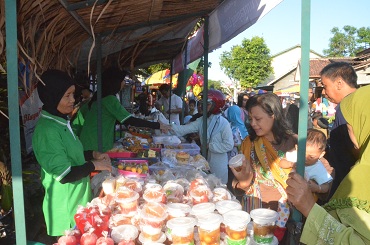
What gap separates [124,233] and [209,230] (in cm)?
46

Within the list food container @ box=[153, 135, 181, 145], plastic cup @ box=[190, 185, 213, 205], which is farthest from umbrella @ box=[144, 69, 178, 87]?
plastic cup @ box=[190, 185, 213, 205]

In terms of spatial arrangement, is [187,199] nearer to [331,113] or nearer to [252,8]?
[252,8]

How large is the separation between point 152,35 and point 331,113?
945 centimetres

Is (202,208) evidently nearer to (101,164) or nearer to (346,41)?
(101,164)

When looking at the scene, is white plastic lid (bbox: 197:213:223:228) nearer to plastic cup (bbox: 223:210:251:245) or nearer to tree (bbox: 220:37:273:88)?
plastic cup (bbox: 223:210:251:245)

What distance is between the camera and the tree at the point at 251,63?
5959cm

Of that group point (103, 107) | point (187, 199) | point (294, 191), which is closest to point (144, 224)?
point (187, 199)

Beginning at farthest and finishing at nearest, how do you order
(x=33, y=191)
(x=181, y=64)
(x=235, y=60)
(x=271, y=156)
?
(x=235, y=60) < (x=181, y=64) < (x=33, y=191) < (x=271, y=156)

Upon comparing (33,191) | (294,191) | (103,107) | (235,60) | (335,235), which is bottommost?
(33,191)

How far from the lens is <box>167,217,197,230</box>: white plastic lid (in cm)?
168

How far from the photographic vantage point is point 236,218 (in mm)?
1717

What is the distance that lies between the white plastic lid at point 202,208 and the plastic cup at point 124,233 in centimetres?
34

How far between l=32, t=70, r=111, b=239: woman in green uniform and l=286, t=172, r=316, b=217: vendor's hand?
4.67ft

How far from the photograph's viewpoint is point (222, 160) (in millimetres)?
4527
